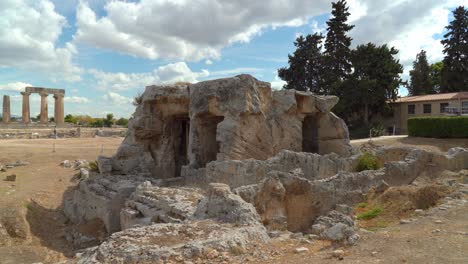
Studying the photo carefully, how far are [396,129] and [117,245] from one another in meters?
31.3

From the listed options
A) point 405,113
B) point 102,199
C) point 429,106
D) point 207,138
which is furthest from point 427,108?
point 102,199

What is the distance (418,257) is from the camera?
583cm

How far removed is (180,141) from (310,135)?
576 cm

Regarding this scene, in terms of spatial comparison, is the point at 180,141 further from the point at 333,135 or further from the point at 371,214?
the point at 371,214

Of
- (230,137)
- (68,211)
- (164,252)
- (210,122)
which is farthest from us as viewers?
(210,122)

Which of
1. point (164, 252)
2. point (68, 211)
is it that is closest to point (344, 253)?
point (164, 252)

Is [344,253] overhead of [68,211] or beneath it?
overhead

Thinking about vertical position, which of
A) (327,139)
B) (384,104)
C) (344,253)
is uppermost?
(384,104)

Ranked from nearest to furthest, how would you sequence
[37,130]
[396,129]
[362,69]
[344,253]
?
1. [344,253]
2. [362,69]
3. [396,129]
4. [37,130]

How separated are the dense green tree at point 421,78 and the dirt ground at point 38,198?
30.4 metres

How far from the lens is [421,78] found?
40.1 meters

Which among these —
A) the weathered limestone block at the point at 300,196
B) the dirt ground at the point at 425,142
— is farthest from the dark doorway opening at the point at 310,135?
the dirt ground at the point at 425,142

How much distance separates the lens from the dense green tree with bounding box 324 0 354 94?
32125 millimetres

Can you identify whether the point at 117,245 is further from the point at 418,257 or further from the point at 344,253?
the point at 418,257
